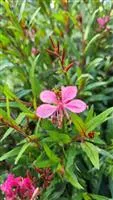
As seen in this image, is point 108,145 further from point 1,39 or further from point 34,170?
point 1,39

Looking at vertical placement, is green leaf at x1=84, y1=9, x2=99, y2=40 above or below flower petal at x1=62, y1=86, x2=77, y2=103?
above

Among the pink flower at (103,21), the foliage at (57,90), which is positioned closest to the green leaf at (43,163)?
the foliage at (57,90)

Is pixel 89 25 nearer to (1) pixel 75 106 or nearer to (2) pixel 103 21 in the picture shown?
(2) pixel 103 21

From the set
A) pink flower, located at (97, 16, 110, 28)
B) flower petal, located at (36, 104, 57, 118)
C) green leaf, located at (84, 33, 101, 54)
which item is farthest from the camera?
pink flower, located at (97, 16, 110, 28)

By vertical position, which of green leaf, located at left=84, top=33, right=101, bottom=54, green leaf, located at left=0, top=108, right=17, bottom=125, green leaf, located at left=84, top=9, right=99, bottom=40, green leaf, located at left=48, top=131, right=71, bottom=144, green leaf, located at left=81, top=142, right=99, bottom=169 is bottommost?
green leaf, located at left=81, top=142, right=99, bottom=169

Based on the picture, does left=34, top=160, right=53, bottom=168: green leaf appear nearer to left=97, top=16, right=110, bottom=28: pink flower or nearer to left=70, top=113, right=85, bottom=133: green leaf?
left=70, top=113, right=85, bottom=133: green leaf

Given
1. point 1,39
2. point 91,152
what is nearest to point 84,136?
point 91,152

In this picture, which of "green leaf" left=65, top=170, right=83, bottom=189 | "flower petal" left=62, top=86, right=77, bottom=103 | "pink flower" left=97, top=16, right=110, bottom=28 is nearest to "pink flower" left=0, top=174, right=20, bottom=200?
"green leaf" left=65, top=170, right=83, bottom=189

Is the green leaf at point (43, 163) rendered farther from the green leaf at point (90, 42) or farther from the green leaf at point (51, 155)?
the green leaf at point (90, 42)
